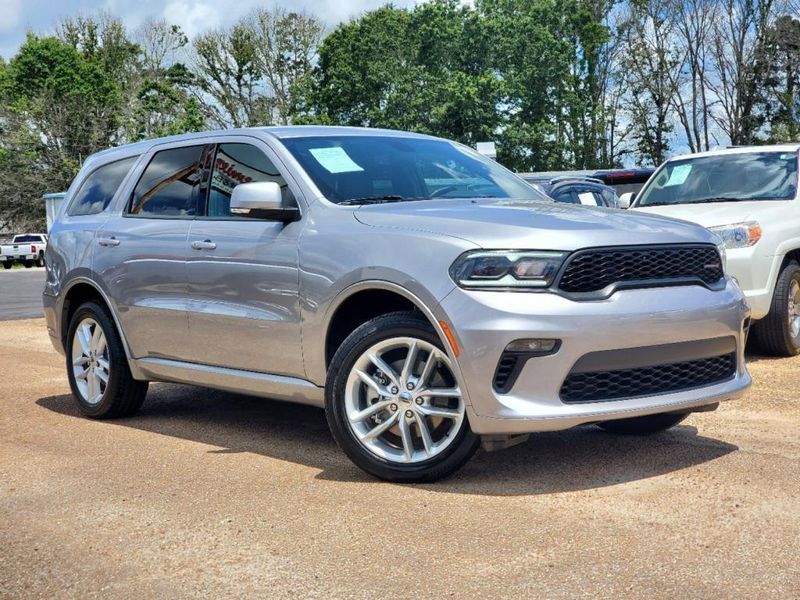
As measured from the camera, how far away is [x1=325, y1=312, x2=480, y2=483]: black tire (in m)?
4.70

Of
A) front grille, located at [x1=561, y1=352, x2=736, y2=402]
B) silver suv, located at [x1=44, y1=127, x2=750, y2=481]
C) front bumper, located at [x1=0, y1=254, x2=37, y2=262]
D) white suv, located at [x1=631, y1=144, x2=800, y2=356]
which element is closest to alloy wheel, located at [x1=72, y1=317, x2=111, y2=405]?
silver suv, located at [x1=44, y1=127, x2=750, y2=481]

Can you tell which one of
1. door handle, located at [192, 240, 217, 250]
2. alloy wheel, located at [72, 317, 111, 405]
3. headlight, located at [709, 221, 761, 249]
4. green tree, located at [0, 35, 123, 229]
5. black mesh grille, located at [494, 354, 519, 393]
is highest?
green tree, located at [0, 35, 123, 229]

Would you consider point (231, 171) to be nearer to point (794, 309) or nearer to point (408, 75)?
point (794, 309)

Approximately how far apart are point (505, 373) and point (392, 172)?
164cm

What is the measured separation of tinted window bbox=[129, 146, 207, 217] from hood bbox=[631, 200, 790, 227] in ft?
11.7

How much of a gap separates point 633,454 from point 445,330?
1.40m

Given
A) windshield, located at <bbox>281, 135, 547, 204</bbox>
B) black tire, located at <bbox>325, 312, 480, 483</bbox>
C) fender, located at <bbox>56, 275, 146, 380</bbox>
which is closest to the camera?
black tire, located at <bbox>325, 312, 480, 483</bbox>

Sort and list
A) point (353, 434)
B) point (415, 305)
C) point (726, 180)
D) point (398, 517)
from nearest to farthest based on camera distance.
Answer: point (398, 517), point (415, 305), point (353, 434), point (726, 180)

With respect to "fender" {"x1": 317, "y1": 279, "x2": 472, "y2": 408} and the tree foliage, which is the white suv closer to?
"fender" {"x1": 317, "y1": 279, "x2": 472, "y2": 408}

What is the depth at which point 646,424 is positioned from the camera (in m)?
5.75

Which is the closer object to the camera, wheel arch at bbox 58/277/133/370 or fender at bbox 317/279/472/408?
fender at bbox 317/279/472/408

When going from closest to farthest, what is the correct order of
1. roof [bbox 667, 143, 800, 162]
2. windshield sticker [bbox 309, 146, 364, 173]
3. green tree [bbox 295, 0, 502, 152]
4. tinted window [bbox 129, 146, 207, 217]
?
windshield sticker [bbox 309, 146, 364, 173] < tinted window [bbox 129, 146, 207, 217] < roof [bbox 667, 143, 800, 162] < green tree [bbox 295, 0, 502, 152]

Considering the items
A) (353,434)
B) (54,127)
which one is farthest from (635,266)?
(54,127)

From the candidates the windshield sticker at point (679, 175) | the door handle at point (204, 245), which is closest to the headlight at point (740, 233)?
the windshield sticker at point (679, 175)
